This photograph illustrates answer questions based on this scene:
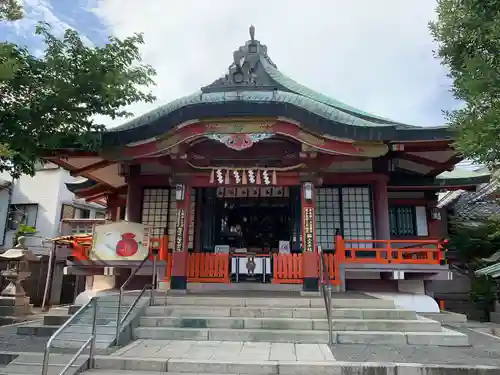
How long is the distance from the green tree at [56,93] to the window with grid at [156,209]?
4337 millimetres

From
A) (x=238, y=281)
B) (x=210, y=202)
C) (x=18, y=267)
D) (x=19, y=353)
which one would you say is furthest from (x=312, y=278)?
(x=18, y=267)

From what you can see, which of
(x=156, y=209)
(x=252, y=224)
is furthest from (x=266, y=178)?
(x=252, y=224)

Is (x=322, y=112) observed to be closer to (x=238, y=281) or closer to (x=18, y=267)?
(x=238, y=281)

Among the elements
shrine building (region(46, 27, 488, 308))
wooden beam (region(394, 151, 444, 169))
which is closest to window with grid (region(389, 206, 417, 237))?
shrine building (region(46, 27, 488, 308))

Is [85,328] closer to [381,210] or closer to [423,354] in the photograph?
[423,354]

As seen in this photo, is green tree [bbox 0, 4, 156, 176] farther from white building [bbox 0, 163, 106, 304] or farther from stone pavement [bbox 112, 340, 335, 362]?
white building [bbox 0, 163, 106, 304]

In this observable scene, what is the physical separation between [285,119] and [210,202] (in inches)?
151

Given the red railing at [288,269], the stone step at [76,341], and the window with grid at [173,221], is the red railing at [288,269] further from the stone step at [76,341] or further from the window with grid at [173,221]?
the stone step at [76,341]

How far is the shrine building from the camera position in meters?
10.4

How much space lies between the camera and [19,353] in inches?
260

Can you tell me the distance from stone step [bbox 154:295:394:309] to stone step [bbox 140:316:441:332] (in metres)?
0.67

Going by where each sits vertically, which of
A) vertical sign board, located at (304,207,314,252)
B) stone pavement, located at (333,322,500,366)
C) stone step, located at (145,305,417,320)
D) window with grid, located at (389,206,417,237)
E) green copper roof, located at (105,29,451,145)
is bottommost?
stone pavement, located at (333,322,500,366)

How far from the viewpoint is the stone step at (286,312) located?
8203 mm

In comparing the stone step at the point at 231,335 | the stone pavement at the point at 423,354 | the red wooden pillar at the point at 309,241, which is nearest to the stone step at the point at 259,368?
the stone pavement at the point at 423,354
